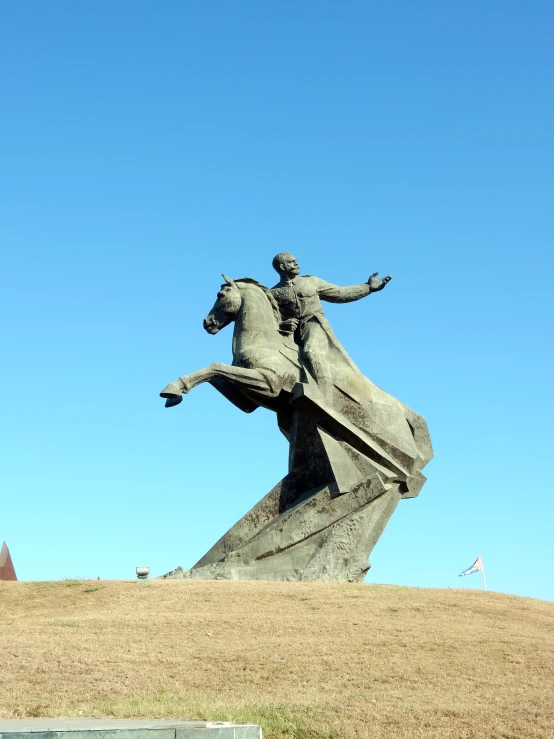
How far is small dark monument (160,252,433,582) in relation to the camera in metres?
16.4

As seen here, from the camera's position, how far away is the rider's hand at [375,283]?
63.4ft

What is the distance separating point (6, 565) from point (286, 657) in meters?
9.67

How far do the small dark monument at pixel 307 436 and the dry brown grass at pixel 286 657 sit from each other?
4.24ft

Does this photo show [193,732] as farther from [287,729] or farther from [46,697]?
[46,697]

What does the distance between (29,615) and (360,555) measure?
216 inches

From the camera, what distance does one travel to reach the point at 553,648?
11.8 metres

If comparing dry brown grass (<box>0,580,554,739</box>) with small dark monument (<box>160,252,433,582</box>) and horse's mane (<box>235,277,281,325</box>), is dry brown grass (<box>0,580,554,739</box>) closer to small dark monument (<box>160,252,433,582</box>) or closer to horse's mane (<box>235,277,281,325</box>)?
small dark monument (<box>160,252,433,582</box>)

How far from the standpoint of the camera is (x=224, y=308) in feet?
59.1

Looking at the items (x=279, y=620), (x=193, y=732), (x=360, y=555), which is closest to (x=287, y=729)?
(x=193, y=732)

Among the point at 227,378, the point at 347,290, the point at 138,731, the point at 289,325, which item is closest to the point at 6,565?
the point at 227,378

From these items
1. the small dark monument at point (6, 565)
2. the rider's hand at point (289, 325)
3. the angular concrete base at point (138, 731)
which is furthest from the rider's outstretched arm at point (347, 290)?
the angular concrete base at point (138, 731)

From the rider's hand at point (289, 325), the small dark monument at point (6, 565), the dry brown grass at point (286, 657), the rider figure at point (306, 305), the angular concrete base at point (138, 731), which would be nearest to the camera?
the angular concrete base at point (138, 731)

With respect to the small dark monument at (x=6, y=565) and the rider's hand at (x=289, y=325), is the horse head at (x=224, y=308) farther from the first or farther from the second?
the small dark monument at (x=6, y=565)

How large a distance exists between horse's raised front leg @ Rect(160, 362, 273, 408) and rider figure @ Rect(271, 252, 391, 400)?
909 millimetres
